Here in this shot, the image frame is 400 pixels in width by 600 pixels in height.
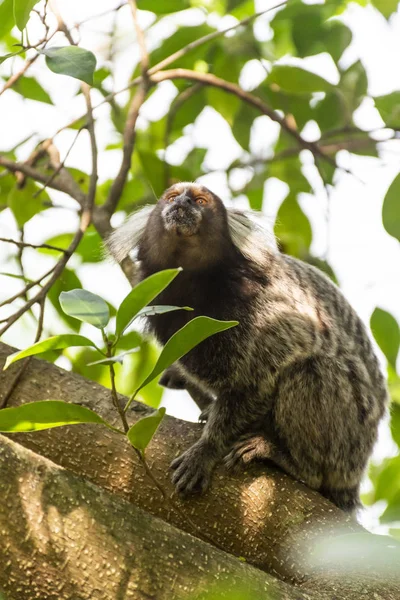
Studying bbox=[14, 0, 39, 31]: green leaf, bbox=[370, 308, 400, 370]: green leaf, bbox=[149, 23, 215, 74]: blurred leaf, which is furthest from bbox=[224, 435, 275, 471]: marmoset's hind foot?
bbox=[149, 23, 215, 74]: blurred leaf

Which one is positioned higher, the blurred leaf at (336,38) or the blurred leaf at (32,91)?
the blurred leaf at (336,38)

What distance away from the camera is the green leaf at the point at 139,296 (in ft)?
5.82

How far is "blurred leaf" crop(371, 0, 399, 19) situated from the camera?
3.42 meters

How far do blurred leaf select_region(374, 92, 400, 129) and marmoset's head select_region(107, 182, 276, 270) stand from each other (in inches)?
33.0

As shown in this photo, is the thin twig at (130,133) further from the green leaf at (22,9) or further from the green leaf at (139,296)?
the green leaf at (139,296)

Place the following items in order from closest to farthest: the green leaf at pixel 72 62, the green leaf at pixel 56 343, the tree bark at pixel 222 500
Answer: the green leaf at pixel 56 343 → the green leaf at pixel 72 62 → the tree bark at pixel 222 500

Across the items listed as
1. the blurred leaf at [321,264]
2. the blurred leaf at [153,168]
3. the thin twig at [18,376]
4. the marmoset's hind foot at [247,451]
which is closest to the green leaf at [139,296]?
the thin twig at [18,376]

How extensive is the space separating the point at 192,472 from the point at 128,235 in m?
1.79

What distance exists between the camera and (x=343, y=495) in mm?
3523

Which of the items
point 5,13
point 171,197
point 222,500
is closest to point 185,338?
point 222,500

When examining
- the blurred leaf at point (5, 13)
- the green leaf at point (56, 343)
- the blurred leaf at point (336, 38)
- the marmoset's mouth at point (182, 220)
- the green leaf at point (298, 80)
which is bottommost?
the green leaf at point (56, 343)

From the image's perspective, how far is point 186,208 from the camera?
355cm

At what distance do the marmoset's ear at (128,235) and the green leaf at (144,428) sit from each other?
2086 mm

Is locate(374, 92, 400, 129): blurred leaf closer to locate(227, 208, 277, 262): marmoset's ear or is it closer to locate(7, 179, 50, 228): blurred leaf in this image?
locate(227, 208, 277, 262): marmoset's ear
